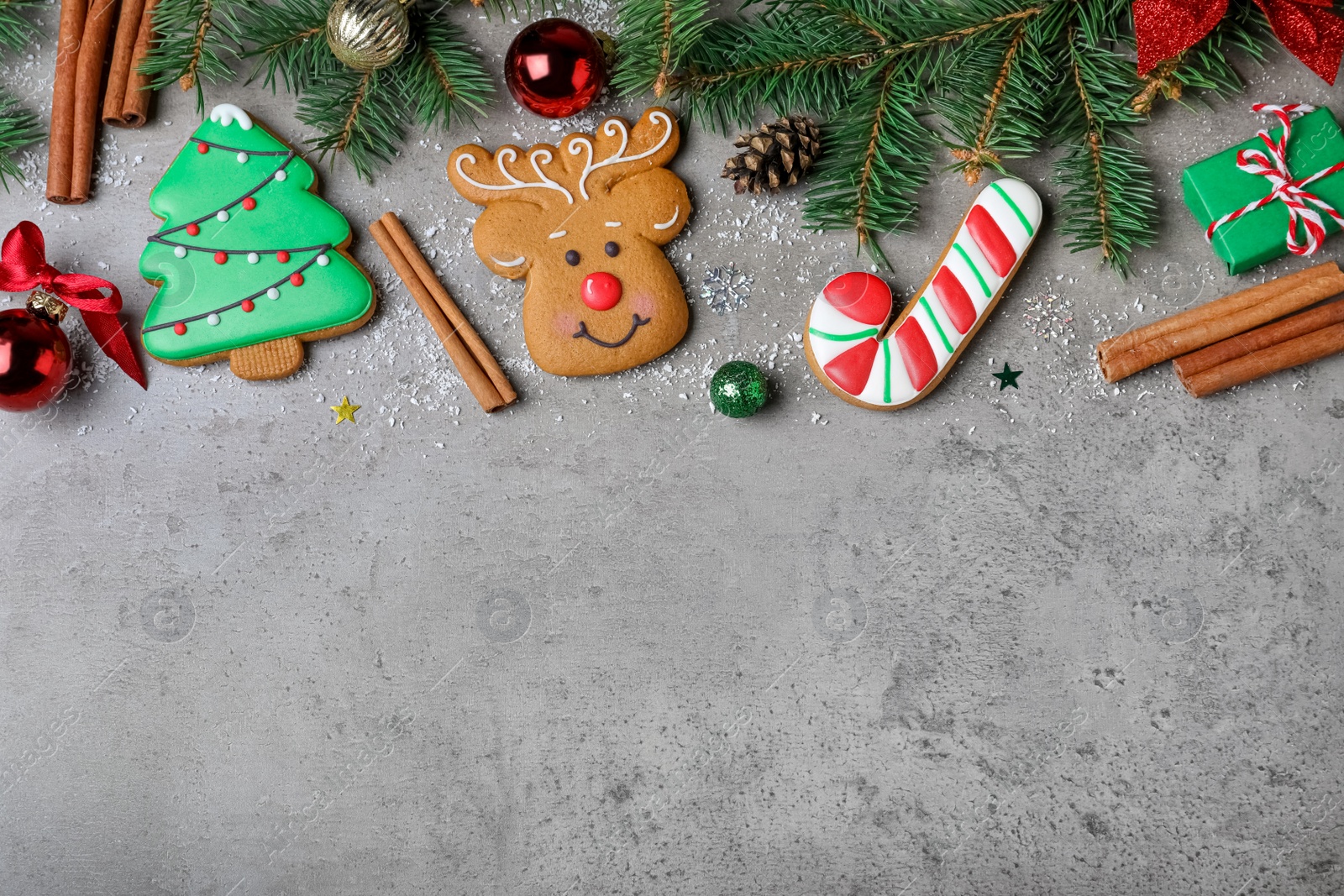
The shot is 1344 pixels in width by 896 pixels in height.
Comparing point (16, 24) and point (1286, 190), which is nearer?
point (1286, 190)

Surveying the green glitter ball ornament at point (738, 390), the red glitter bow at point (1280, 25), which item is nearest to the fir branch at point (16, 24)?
the green glitter ball ornament at point (738, 390)

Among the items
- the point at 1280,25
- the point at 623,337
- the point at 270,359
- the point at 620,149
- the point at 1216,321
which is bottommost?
the point at 270,359

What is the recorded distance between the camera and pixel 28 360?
4.88 feet

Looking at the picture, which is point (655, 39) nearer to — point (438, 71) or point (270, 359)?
point (438, 71)

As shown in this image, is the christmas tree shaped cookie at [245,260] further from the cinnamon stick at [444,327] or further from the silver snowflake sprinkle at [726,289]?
the silver snowflake sprinkle at [726,289]

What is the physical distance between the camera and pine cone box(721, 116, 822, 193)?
1460 millimetres

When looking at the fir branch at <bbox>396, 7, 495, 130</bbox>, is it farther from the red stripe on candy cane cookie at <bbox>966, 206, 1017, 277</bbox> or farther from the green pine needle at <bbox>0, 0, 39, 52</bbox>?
the red stripe on candy cane cookie at <bbox>966, 206, 1017, 277</bbox>

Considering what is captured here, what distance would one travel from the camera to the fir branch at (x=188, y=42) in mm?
1489

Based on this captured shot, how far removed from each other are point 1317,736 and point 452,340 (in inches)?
64.3

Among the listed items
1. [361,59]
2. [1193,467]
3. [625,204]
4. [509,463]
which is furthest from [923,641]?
[361,59]

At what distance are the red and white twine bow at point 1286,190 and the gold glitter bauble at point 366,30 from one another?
1390 millimetres

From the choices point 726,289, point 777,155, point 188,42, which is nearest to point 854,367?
point 726,289

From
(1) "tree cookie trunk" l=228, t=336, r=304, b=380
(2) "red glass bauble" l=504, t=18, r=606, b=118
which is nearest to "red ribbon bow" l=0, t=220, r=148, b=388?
(1) "tree cookie trunk" l=228, t=336, r=304, b=380

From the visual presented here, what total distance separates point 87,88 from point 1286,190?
210 cm
